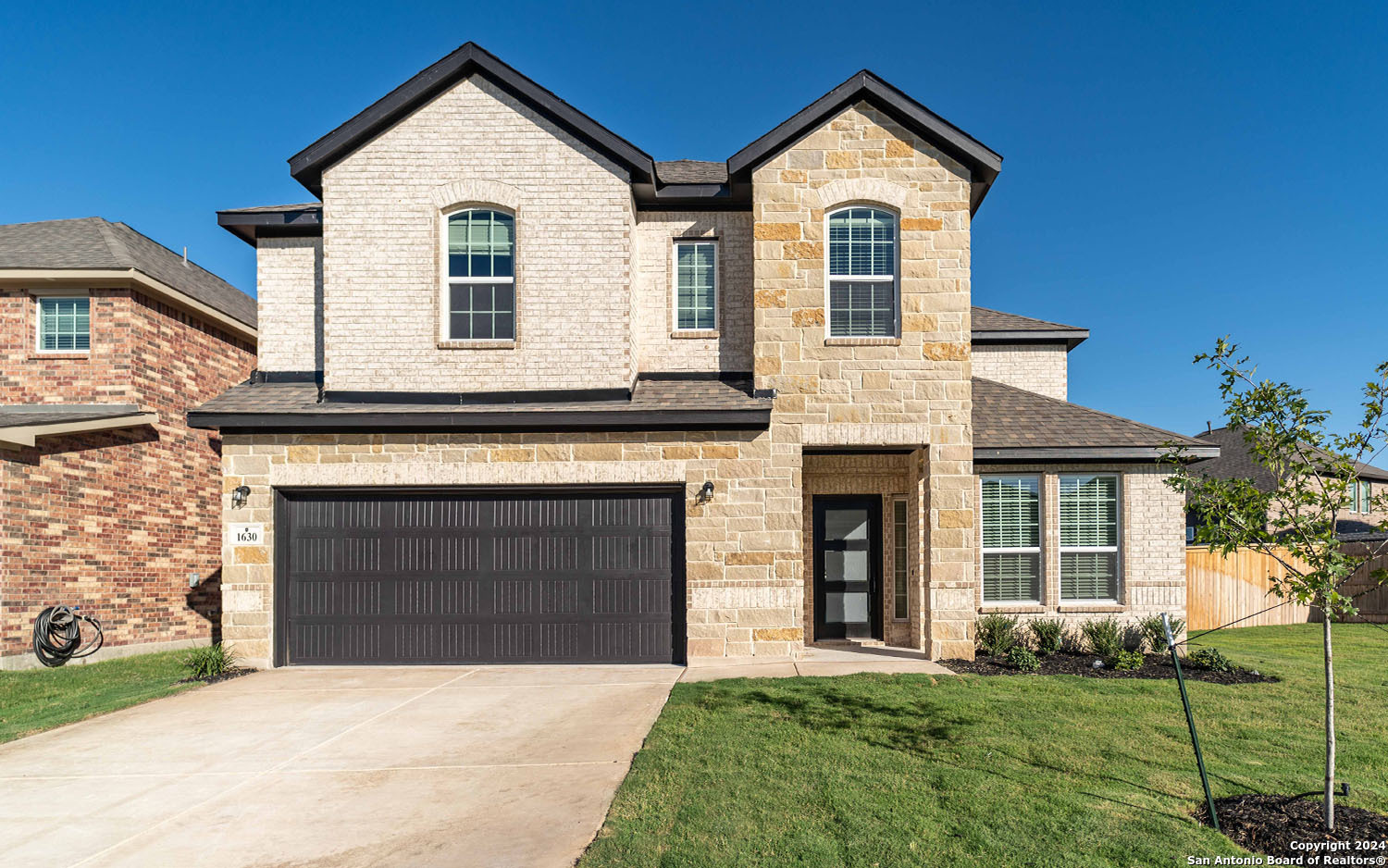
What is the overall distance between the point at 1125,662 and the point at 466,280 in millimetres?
10656

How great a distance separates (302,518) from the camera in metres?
11.1

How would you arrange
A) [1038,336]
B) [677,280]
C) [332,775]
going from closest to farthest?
1. [332,775]
2. [677,280]
3. [1038,336]

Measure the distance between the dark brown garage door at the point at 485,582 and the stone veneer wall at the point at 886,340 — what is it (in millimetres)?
2808

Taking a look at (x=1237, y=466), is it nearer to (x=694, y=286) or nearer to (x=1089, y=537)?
(x=1089, y=537)

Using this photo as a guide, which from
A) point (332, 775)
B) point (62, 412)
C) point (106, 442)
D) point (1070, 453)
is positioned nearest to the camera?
point (332, 775)

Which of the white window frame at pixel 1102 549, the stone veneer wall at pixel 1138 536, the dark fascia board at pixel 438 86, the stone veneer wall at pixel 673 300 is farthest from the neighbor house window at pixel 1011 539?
the dark fascia board at pixel 438 86

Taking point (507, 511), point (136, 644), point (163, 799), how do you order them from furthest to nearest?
point (136, 644) < point (507, 511) < point (163, 799)

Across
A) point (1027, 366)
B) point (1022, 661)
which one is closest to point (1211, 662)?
point (1022, 661)

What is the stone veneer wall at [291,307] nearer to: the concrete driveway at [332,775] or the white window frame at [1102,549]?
the concrete driveway at [332,775]

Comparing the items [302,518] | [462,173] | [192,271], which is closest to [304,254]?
[462,173]

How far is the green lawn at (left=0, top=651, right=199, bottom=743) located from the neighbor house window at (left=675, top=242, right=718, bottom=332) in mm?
8436

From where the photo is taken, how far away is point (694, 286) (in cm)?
1209

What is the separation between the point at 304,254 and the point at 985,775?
37.9ft

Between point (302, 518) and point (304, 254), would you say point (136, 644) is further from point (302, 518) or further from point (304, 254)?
point (304, 254)
